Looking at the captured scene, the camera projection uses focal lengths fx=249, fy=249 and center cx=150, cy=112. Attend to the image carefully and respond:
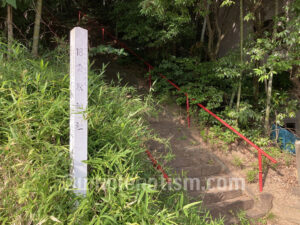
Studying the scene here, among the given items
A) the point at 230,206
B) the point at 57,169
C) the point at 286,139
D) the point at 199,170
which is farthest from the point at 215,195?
the point at 57,169

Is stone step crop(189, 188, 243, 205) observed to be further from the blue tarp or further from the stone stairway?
the blue tarp

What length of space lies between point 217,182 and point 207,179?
0.18 m

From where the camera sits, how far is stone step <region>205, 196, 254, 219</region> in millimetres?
3754

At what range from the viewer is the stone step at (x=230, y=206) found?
375cm

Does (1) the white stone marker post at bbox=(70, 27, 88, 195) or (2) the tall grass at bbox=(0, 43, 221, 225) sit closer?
(2) the tall grass at bbox=(0, 43, 221, 225)

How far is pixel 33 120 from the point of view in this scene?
206 cm

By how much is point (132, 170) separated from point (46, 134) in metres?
0.76

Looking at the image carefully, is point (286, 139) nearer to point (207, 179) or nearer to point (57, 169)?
point (207, 179)

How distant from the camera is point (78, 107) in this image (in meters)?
1.90

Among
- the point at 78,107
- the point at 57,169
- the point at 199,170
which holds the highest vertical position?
the point at 78,107

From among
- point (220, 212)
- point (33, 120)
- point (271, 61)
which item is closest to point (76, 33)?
point (33, 120)

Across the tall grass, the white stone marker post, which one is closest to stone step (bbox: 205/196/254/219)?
the tall grass

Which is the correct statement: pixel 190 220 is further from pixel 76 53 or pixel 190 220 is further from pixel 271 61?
pixel 271 61

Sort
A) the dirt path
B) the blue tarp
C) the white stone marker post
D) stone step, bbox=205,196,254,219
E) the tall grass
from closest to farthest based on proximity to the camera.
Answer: the tall grass → the white stone marker post → stone step, bbox=205,196,254,219 → the dirt path → the blue tarp
